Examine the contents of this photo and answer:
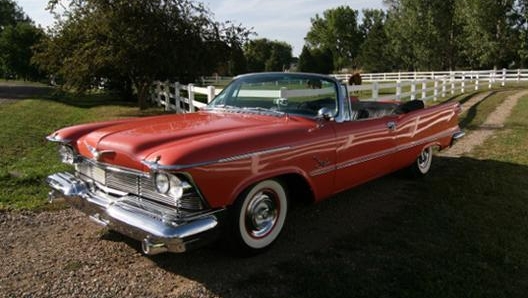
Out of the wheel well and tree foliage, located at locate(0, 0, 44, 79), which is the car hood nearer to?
the wheel well

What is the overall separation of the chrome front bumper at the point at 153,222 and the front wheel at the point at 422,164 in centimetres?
388

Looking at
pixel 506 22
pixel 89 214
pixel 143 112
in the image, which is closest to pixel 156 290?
pixel 89 214

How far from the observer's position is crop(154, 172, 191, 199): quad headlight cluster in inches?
130

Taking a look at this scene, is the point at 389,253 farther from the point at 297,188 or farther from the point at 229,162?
the point at 229,162

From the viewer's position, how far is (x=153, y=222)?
10.9 ft

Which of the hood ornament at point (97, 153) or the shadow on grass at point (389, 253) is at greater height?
the hood ornament at point (97, 153)

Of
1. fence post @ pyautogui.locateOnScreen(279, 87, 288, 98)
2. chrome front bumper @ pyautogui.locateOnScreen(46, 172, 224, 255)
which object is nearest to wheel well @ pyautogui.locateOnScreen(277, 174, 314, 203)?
chrome front bumper @ pyautogui.locateOnScreen(46, 172, 224, 255)

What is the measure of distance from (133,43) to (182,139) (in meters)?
13.4

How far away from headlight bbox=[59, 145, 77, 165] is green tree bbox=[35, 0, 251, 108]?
1219 centimetres

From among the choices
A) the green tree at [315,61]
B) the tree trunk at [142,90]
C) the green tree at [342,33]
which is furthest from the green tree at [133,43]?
the green tree at [342,33]

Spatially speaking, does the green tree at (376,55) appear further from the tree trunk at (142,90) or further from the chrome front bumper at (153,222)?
the chrome front bumper at (153,222)

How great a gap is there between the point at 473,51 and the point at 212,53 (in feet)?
115

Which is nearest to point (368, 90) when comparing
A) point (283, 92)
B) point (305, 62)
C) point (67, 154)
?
point (283, 92)

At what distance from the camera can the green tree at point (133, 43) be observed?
16.0m
